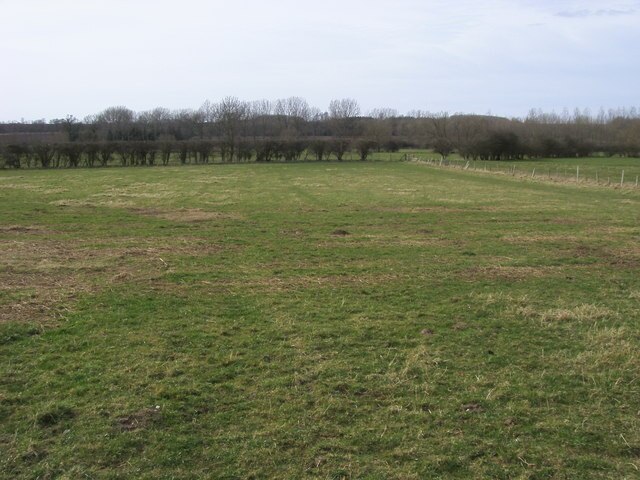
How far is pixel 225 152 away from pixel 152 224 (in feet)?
206

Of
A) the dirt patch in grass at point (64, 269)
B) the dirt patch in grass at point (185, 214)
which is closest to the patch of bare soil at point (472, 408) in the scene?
the dirt patch in grass at point (64, 269)

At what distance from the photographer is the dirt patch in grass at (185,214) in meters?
21.1

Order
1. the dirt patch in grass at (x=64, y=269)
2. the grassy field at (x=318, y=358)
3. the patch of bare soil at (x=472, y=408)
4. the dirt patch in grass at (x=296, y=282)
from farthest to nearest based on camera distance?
the dirt patch in grass at (x=296, y=282), the dirt patch in grass at (x=64, y=269), the patch of bare soil at (x=472, y=408), the grassy field at (x=318, y=358)

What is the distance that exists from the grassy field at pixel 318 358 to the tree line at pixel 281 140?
61.8 meters

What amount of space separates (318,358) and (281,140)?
75.6 m

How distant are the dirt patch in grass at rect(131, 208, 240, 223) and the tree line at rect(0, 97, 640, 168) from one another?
50.8 meters

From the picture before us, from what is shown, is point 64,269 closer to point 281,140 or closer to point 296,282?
point 296,282

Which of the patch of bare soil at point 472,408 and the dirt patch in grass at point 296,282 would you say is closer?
the patch of bare soil at point 472,408

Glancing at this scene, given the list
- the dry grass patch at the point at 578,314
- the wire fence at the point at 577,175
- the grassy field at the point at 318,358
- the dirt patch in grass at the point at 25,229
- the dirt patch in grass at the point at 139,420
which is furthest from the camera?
the wire fence at the point at 577,175

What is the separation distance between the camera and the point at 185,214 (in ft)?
73.8

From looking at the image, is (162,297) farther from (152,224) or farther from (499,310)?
(152,224)

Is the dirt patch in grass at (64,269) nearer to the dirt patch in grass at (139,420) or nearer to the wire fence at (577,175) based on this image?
the dirt patch in grass at (139,420)

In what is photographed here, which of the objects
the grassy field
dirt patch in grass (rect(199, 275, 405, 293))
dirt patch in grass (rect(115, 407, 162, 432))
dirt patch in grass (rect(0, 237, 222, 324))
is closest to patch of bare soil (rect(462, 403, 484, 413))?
the grassy field

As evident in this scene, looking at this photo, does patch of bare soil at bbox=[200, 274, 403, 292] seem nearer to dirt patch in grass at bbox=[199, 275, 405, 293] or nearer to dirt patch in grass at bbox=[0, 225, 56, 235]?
dirt patch in grass at bbox=[199, 275, 405, 293]
